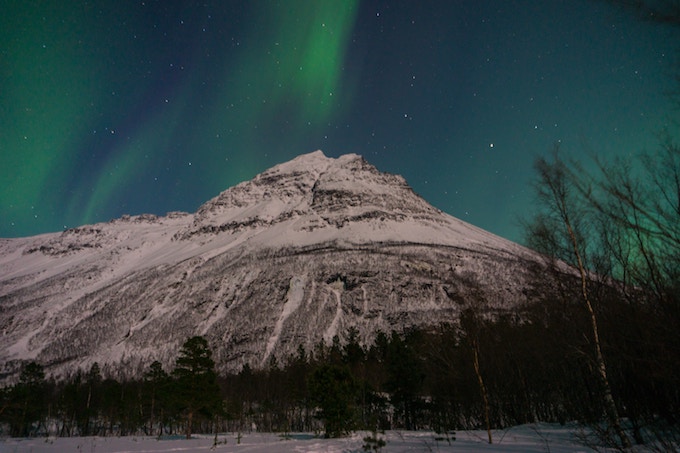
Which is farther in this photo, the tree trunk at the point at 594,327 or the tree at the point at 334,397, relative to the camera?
the tree at the point at 334,397

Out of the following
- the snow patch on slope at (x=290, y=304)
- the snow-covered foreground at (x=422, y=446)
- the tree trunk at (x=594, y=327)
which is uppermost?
the snow patch on slope at (x=290, y=304)

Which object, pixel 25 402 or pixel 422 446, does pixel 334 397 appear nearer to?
pixel 422 446

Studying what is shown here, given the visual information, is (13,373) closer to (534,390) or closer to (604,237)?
(534,390)

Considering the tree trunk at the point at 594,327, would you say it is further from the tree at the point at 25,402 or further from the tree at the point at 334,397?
the tree at the point at 25,402

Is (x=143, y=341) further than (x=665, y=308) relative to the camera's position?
Yes

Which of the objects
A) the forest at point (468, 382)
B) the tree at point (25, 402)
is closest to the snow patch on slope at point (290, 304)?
the tree at point (25, 402)

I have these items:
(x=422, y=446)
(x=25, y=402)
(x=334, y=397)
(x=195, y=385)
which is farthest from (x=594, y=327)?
(x=25, y=402)

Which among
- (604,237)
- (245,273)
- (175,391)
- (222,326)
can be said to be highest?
(245,273)

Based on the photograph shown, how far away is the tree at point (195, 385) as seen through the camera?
3216 centimetres

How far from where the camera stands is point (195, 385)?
32.3m

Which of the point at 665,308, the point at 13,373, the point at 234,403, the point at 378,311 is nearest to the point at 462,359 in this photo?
the point at 665,308

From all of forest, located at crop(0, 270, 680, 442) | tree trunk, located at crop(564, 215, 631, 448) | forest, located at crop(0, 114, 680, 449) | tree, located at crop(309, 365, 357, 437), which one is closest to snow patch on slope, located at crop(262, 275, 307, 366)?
forest, located at crop(0, 114, 680, 449)

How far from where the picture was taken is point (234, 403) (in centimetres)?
5362

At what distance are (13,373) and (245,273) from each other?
345 feet
